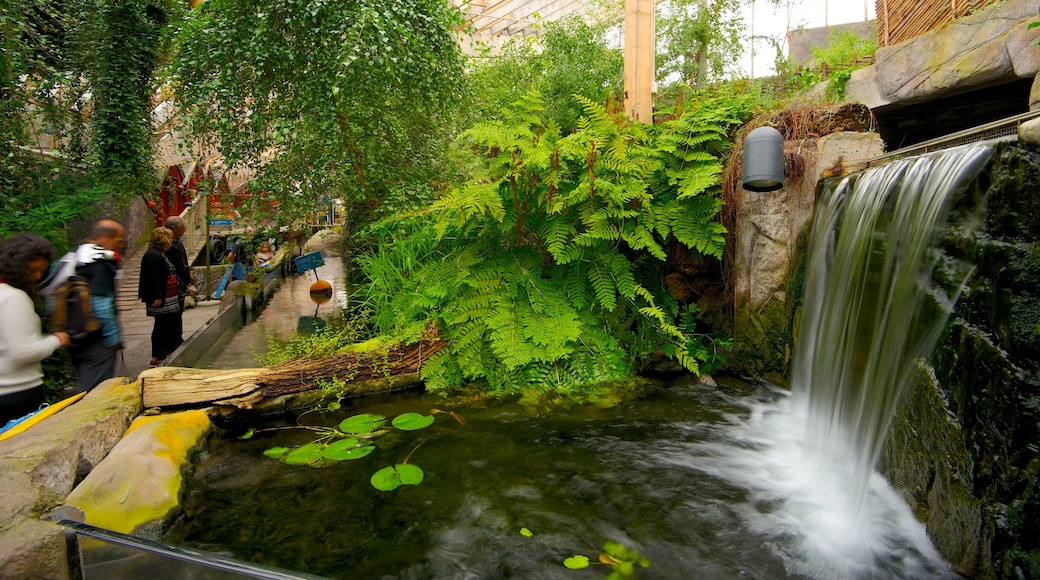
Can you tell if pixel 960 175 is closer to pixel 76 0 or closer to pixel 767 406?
pixel 767 406

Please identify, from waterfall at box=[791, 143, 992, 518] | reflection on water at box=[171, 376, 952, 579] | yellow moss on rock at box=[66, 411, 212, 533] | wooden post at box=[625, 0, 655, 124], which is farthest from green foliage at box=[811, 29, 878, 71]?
yellow moss on rock at box=[66, 411, 212, 533]

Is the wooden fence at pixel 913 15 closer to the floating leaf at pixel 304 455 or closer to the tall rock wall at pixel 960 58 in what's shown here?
the tall rock wall at pixel 960 58

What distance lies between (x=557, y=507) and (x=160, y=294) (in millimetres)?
5112

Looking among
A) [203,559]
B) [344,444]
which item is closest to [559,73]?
[344,444]

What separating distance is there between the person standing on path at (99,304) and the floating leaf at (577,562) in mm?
3813

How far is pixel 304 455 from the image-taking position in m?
4.24

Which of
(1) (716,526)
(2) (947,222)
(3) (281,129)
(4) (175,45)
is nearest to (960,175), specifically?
(2) (947,222)

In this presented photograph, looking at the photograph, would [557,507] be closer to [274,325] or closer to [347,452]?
[347,452]

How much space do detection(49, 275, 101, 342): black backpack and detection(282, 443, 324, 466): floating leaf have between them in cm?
170

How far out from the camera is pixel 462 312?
225 inches

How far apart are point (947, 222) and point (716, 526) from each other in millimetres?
2230

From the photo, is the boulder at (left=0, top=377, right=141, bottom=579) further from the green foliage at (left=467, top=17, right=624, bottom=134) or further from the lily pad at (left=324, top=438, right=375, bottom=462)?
the green foliage at (left=467, top=17, right=624, bottom=134)

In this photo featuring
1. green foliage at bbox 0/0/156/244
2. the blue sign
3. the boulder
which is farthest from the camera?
the blue sign

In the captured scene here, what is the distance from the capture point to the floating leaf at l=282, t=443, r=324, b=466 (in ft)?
13.7
